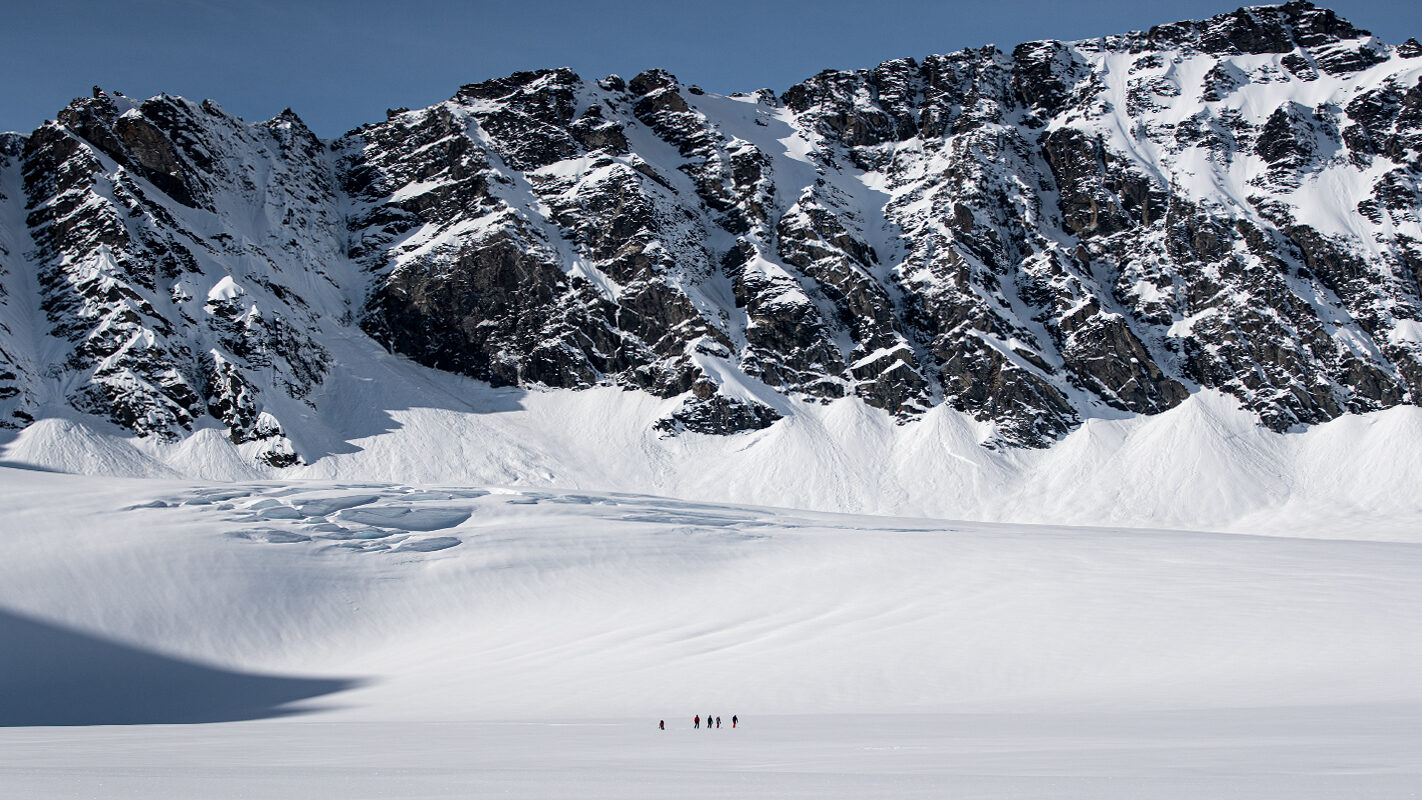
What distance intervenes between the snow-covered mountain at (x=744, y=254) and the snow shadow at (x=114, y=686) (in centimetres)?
5224

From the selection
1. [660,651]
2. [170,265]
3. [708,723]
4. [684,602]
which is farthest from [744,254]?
[708,723]

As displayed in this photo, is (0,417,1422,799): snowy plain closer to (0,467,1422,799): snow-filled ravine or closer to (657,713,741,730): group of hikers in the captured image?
(0,467,1422,799): snow-filled ravine

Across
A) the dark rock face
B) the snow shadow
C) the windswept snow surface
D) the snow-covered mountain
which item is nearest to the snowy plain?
the snow shadow

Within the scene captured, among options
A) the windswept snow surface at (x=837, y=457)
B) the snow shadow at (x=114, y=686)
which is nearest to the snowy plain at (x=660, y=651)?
the snow shadow at (x=114, y=686)

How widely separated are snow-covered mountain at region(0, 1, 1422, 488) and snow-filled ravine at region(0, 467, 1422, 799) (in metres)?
45.4

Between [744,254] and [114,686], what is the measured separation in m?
101

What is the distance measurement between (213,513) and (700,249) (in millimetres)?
85416

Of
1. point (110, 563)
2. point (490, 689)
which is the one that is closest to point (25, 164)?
point (110, 563)

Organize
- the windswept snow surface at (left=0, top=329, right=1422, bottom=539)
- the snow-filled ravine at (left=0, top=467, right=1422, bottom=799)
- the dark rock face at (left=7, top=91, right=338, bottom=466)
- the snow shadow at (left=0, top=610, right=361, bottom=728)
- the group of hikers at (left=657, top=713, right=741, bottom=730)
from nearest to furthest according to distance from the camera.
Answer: the snow-filled ravine at (left=0, top=467, right=1422, bottom=799)
the group of hikers at (left=657, top=713, right=741, bottom=730)
the snow shadow at (left=0, top=610, right=361, bottom=728)
the windswept snow surface at (left=0, top=329, right=1422, bottom=539)
the dark rock face at (left=7, top=91, right=338, bottom=466)

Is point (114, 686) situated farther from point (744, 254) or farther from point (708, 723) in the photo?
point (744, 254)

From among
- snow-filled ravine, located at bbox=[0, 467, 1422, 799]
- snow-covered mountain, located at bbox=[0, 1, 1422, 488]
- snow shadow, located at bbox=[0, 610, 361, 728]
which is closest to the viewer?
snow-filled ravine, located at bbox=[0, 467, 1422, 799]

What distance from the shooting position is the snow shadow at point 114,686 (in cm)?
4428

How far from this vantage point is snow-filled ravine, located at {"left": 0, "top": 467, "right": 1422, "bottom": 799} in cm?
1625

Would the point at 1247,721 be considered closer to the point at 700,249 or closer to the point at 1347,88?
the point at 700,249
